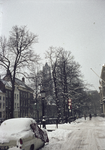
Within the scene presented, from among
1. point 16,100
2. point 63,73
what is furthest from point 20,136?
point 16,100

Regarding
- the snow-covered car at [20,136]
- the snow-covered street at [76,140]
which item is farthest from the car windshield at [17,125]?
the snow-covered street at [76,140]

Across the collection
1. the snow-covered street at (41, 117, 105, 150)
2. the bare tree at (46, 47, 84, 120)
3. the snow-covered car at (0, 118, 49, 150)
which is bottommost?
the snow-covered street at (41, 117, 105, 150)

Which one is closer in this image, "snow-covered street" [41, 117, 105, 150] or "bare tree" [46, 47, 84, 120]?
"snow-covered street" [41, 117, 105, 150]

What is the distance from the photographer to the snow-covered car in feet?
21.7

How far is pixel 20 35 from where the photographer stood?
2261cm

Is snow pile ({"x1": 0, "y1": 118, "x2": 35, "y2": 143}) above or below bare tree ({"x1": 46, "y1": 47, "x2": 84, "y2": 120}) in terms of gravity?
below

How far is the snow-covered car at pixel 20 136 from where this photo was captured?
21.7 feet

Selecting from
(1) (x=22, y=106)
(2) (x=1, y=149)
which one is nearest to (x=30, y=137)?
(2) (x=1, y=149)

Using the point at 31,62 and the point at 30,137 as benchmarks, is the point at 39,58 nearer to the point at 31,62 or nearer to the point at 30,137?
the point at 31,62

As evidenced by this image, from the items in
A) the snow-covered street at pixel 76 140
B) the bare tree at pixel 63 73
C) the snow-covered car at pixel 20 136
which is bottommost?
the snow-covered street at pixel 76 140

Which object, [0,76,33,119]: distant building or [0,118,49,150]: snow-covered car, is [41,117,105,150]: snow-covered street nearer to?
[0,118,49,150]: snow-covered car

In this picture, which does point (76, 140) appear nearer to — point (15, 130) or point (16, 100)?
point (15, 130)

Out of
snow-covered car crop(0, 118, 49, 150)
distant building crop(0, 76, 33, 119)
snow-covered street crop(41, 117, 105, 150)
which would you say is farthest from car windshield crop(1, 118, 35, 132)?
distant building crop(0, 76, 33, 119)

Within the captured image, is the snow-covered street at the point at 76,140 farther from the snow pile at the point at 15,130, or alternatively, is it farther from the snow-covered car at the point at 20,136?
the snow pile at the point at 15,130
